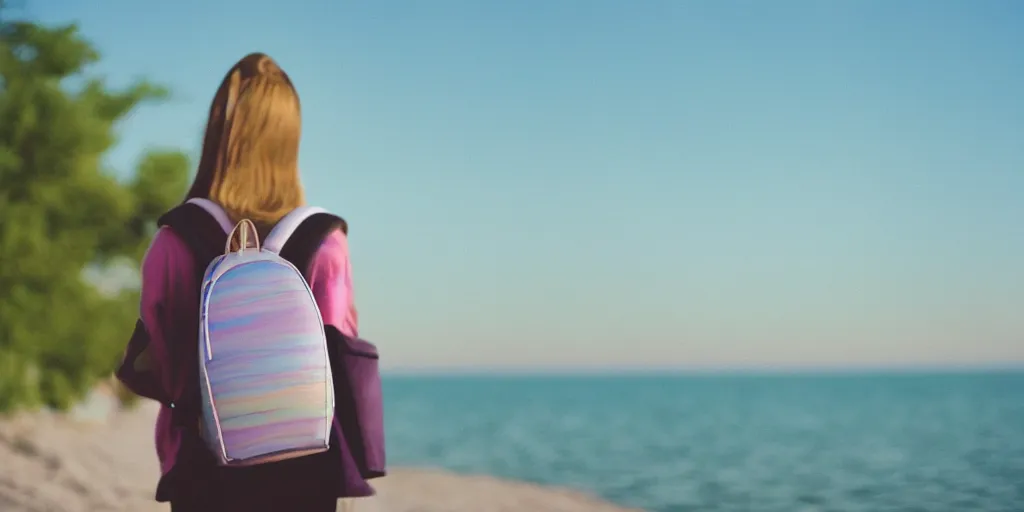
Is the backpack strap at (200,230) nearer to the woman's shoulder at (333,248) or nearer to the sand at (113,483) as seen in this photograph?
the woman's shoulder at (333,248)

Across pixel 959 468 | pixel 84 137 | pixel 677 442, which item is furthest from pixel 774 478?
pixel 84 137

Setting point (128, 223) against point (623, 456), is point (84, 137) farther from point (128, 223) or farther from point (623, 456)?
point (623, 456)

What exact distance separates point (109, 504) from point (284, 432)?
5773mm

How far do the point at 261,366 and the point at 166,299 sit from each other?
0.93 feet

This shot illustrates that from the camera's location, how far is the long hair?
2242 mm

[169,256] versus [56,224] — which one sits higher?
[56,224]

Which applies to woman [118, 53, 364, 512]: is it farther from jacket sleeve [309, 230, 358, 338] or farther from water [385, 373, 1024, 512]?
water [385, 373, 1024, 512]

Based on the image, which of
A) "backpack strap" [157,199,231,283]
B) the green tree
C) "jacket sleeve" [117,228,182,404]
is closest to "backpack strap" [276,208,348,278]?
"backpack strap" [157,199,231,283]

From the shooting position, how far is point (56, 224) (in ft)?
40.1

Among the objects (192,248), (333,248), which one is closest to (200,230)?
(192,248)

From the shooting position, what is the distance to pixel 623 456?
77.7 ft

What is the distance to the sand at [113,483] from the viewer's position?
284 inches

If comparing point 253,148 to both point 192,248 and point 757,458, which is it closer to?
point 192,248

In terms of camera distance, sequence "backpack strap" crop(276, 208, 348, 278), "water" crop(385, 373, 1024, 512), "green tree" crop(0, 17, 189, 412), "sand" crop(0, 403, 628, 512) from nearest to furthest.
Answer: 1. "backpack strap" crop(276, 208, 348, 278)
2. "sand" crop(0, 403, 628, 512)
3. "green tree" crop(0, 17, 189, 412)
4. "water" crop(385, 373, 1024, 512)
